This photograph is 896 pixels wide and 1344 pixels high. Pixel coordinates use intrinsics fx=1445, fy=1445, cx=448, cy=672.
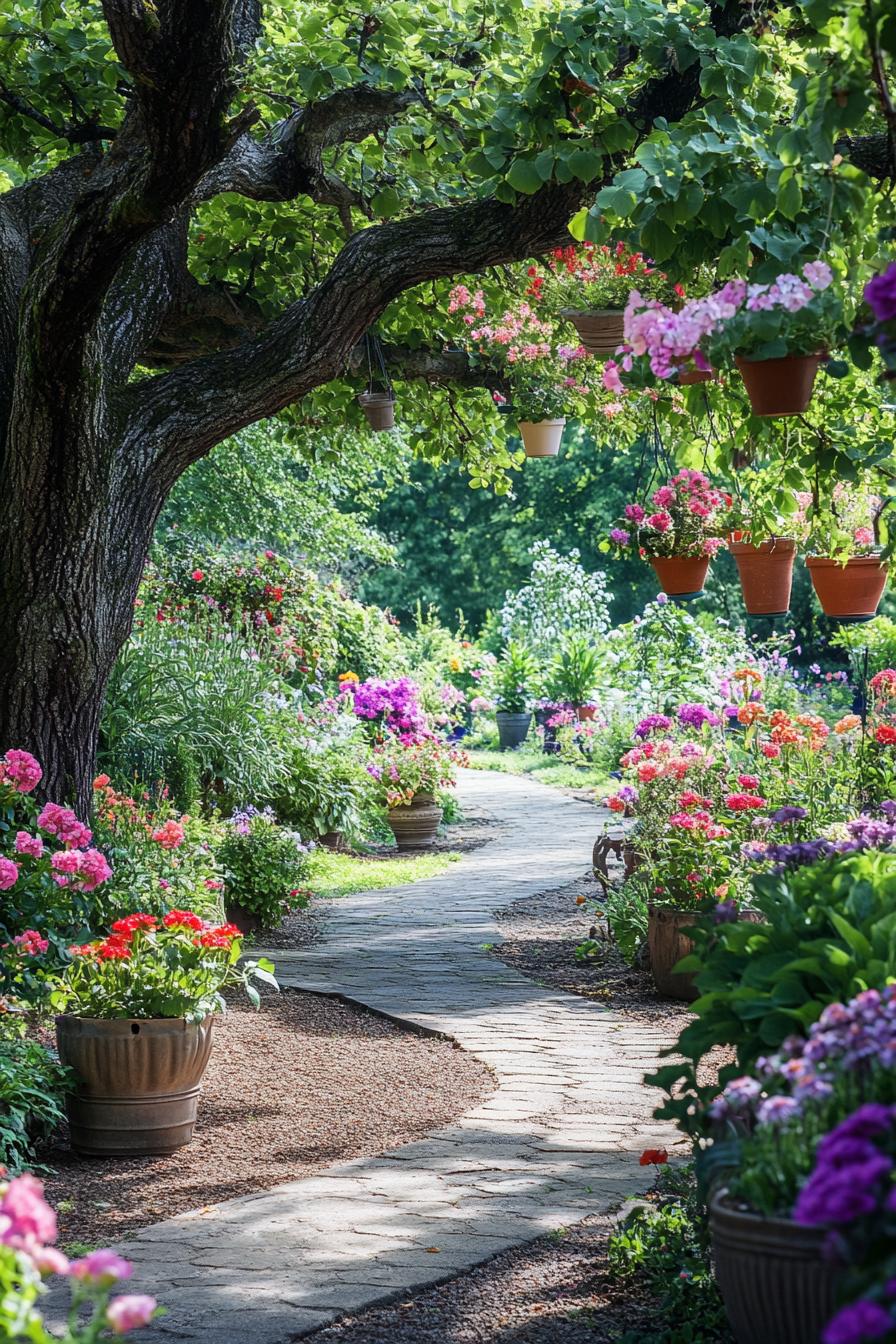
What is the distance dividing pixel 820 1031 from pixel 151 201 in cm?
336

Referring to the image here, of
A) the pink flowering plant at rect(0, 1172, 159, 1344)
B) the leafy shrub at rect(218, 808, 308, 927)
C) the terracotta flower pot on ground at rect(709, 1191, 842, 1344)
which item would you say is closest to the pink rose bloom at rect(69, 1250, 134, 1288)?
the pink flowering plant at rect(0, 1172, 159, 1344)

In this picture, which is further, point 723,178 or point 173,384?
point 173,384

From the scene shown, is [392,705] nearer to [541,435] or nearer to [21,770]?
[541,435]

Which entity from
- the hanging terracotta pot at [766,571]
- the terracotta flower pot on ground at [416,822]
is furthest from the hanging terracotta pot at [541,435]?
the terracotta flower pot on ground at [416,822]

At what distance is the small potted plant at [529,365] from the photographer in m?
7.24

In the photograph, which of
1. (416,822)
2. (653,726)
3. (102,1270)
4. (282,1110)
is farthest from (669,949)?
(416,822)

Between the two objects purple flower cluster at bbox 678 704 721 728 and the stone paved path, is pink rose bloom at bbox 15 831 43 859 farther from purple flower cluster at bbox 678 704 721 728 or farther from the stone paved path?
purple flower cluster at bbox 678 704 721 728

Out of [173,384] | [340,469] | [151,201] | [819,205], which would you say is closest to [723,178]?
[819,205]

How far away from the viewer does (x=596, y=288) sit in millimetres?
6020

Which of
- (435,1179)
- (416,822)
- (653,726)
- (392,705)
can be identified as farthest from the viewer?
(392,705)

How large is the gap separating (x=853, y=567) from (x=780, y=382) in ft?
8.40

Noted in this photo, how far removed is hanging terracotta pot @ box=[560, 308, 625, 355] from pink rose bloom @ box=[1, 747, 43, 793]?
294cm

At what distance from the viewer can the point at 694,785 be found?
22.3 ft

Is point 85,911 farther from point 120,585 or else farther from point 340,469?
point 340,469
